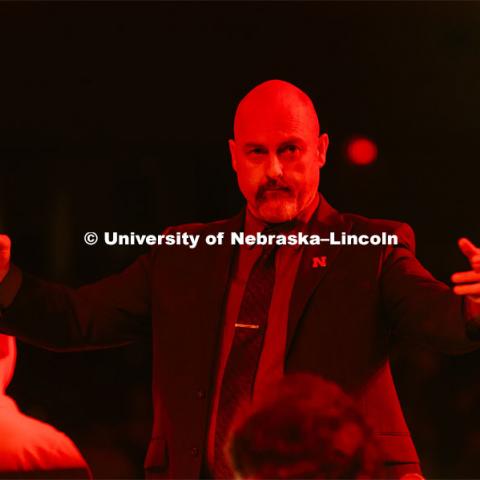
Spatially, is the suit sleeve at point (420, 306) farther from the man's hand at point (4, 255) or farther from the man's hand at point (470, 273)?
the man's hand at point (4, 255)

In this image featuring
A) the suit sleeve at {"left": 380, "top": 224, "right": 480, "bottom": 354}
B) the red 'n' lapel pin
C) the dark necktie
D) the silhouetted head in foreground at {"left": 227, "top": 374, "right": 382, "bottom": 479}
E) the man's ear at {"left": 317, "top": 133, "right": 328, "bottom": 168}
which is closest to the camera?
the silhouetted head in foreground at {"left": 227, "top": 374, "right": 382, "bottom": 479}

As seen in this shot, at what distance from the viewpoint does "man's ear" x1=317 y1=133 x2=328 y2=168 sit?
2457 millimetres

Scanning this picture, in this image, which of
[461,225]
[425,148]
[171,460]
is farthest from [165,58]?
[171,460]

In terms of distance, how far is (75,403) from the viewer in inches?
103

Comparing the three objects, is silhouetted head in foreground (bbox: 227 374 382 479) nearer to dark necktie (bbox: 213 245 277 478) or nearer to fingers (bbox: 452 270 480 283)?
fingers (bbox: 452 270 480 283)

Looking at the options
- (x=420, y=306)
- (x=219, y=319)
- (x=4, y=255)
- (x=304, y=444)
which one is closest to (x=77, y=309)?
(x=4, y=255)

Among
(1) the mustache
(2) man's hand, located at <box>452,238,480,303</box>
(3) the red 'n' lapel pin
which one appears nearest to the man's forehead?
(1) the mustache

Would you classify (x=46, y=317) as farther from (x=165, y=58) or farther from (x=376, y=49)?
(x=376, y=49)

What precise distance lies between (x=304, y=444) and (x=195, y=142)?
1.63 metres

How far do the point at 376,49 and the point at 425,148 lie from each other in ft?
1.10

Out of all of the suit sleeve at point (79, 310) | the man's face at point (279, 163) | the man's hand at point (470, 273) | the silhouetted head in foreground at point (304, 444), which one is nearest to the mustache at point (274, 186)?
the man's face at point (279, 163)

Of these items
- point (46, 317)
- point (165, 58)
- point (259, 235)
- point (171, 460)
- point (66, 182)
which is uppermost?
point (165, 58)

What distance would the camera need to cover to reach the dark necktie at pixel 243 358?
2174mm

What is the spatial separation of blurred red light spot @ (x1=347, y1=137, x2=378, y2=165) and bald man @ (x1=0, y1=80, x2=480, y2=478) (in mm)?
126
